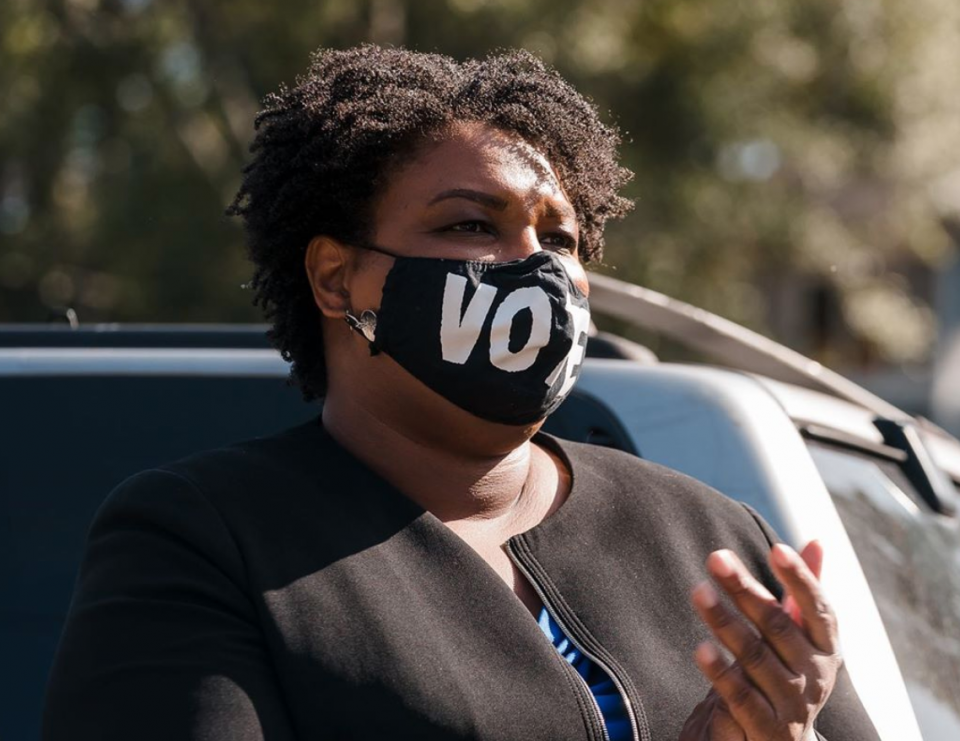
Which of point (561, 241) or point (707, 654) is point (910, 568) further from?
point (707, 654)

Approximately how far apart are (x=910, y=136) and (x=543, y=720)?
1165 cm

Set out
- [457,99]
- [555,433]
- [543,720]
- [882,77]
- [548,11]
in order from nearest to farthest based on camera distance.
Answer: [543,720]
[457,99]
[555,433]
[548,11]
[882,77]

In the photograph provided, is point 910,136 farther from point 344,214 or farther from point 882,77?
point 344,214

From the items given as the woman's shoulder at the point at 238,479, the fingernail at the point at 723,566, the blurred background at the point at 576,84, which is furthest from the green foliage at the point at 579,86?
the fingernail at the point at 723,566

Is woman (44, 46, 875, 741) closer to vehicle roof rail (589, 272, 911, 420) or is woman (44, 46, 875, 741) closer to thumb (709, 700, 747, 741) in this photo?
thumb (709, 700, 747, 741)

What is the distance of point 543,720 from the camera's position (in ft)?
6.77

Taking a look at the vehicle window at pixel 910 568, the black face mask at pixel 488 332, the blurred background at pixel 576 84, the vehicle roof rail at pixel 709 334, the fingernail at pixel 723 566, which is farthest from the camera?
the blurred background at pixel 576 84

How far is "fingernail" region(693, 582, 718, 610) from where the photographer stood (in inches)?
73.7

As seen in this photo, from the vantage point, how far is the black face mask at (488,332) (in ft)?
7.40

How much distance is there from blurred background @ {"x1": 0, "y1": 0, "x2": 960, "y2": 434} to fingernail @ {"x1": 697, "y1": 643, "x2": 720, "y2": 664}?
344 inches

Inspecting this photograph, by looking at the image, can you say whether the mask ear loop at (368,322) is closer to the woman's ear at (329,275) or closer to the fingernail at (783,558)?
the woman's ear at (329,275)

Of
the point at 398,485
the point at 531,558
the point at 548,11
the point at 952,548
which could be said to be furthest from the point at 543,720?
the point at 548,11

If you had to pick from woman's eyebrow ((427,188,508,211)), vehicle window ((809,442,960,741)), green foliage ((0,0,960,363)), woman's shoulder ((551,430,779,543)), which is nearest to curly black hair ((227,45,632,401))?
woman's eyebrow ((427,188,508,211))

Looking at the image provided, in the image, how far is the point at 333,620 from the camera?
2049mm
